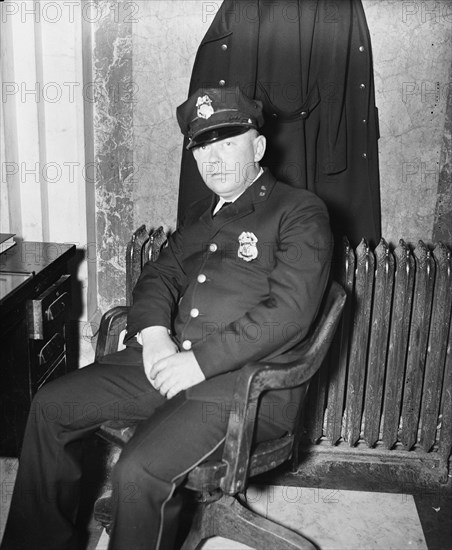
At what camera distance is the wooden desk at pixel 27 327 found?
7.55 feet

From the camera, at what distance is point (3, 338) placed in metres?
2.23

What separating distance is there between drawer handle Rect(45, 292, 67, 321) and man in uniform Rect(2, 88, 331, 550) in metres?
0.32

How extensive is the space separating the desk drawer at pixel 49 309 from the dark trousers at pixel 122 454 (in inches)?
10.9

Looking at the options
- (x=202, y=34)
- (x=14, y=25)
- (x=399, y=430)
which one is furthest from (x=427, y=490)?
(x=14, y=25)

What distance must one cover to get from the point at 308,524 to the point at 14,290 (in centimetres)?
137

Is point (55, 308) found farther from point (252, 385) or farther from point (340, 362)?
point (340, 362)

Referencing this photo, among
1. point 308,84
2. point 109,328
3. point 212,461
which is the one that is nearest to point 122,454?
point 212,461

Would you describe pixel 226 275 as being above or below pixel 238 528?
above

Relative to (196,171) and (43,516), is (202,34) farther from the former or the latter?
(43,516)

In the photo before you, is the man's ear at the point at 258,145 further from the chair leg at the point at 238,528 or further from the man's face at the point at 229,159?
the chair leg at the point at 238,528

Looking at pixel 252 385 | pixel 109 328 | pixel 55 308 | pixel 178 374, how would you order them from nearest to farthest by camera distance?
pixel 252 385, pixel 178 374, pixel 109 328, pixel 55 308

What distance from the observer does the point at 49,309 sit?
8.10 feet

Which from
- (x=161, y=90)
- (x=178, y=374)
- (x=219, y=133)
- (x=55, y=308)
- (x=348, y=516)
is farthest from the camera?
(x=161, y=90)

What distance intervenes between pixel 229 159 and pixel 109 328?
705 mm
